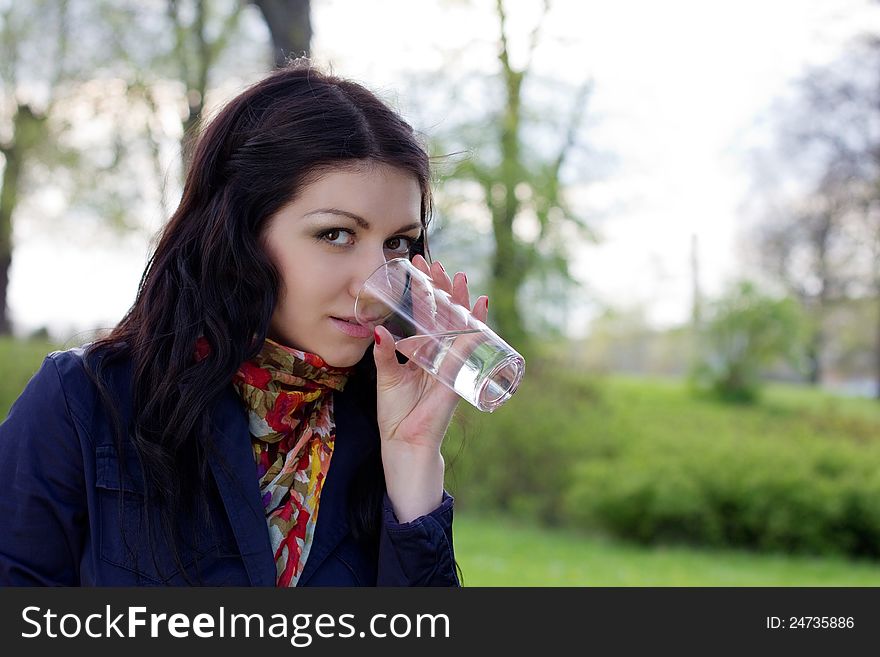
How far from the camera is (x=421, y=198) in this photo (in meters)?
2.02

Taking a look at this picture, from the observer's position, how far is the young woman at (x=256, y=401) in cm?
173

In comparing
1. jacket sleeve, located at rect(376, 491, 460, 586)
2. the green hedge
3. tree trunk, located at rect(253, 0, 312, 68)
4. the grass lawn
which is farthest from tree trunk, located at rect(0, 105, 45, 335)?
jacket sleeve, located at rect(376, 491, 460, 586)

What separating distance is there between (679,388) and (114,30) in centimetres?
864

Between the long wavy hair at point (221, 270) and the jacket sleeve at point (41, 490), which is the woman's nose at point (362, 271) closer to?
the long wavy hair at point (221, 270)

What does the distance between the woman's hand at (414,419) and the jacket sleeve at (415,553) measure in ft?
0.15

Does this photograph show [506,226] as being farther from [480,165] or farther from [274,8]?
[274,8]

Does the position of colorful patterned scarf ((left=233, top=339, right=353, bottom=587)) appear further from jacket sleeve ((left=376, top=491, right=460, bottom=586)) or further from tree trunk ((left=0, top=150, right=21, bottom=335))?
tree trunk ((left=0, top=150, right=21, bottom=335))

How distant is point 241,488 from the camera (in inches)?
71.9

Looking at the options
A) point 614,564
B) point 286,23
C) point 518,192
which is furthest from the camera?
point 518,192

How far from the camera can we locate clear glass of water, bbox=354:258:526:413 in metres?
1.83

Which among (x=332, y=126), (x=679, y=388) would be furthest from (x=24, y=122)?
(x=332, y=126)

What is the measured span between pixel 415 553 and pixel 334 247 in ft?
2.02

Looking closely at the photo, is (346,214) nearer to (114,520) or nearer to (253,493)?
(253,493)

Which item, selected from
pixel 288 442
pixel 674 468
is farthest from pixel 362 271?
pixel 674 468
